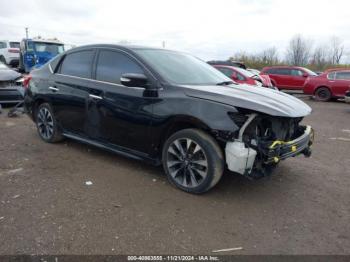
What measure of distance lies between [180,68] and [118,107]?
988 millimetres

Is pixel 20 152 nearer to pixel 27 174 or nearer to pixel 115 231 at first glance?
pixel 27 174

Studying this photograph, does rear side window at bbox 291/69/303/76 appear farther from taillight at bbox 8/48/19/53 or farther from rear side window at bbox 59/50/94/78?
taillight at bbox 8/48/19/53

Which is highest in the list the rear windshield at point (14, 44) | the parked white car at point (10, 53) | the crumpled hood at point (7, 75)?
the rear windshield at point (14, 44)

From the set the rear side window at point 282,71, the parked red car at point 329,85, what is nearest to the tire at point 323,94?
the parked red car at point 329,85

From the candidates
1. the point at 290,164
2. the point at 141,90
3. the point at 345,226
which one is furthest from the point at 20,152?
the point at 345,226

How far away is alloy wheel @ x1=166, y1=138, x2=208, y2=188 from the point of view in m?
3.77

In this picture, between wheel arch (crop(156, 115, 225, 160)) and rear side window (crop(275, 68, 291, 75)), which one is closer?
wheel arch (crop(156, 115, 225, 160))

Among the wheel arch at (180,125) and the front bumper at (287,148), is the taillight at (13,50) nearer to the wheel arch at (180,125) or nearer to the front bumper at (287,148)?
the wheel arch at (180,125)

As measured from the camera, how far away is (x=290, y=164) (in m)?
5.08

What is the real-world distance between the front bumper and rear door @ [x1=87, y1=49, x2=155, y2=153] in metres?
1.46

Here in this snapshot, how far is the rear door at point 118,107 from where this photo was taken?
13.6 ft

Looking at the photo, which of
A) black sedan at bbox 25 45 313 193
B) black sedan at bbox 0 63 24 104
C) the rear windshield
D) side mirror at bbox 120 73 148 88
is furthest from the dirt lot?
the rear windshield

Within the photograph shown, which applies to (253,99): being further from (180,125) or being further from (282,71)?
(282,71)

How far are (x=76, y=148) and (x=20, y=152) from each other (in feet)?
2.81
